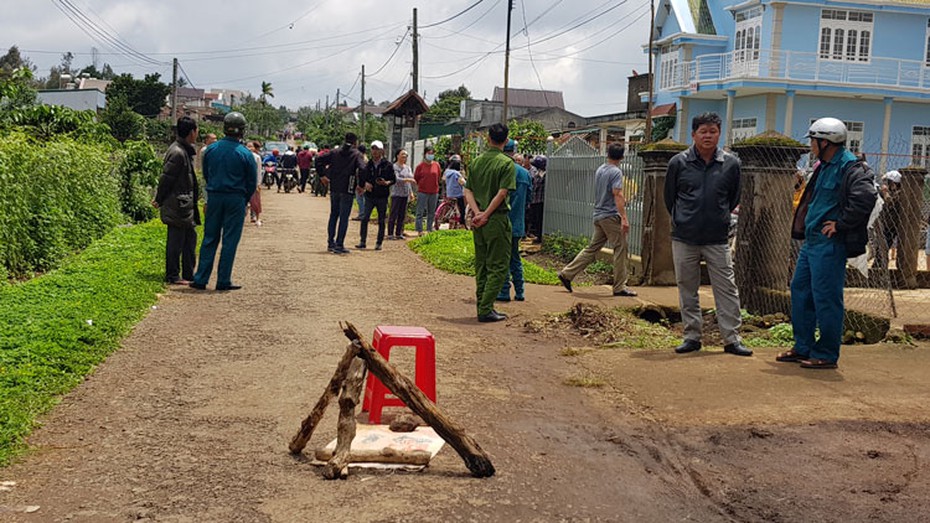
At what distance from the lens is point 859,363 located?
25.5 ft

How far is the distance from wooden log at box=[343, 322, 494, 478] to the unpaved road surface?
0.10 meters

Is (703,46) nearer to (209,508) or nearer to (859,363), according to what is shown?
(859,363)

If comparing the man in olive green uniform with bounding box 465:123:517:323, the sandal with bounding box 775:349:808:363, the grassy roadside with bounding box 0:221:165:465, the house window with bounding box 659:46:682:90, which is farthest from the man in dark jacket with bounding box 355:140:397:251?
the house window with bounding box 659:46:682:90

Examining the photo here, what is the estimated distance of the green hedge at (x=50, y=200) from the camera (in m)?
11.0

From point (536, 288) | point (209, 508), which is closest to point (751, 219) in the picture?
point (536, 288)

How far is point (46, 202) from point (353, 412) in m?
8.96

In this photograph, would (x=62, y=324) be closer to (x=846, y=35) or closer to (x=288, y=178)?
(x=288, y=178)

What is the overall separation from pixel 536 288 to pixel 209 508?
8578 mm

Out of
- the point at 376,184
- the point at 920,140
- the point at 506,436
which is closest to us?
the point at 506,436

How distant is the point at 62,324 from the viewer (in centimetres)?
777

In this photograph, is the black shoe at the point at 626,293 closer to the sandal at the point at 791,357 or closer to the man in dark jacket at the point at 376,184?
the sandal at the point at 791,357

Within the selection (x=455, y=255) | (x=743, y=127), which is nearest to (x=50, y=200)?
(x=455, y=255)

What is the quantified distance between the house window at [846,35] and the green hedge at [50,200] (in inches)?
1122

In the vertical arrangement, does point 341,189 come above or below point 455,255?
above
